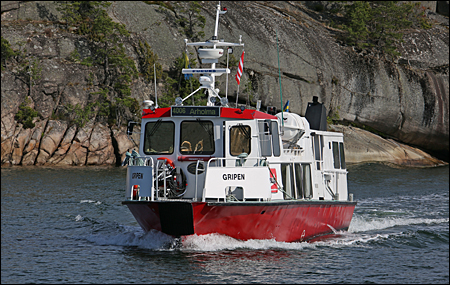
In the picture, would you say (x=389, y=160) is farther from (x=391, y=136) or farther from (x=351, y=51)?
(x=351, y=51)

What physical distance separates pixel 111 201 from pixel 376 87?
4025 cm

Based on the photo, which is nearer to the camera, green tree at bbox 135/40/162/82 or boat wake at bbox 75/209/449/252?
boat wake at bbox 75/209/449/252

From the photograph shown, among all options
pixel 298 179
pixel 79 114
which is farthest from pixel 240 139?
pixel 79 114

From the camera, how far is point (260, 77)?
2057 inches

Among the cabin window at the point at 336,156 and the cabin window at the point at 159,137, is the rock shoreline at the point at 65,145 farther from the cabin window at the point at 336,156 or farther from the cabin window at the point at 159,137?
the cabin window at the point at 159,137

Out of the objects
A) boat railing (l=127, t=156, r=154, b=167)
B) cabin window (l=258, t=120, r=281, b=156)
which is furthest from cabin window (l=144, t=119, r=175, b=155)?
cabin window (l=258, t=120, r=281, b=156)

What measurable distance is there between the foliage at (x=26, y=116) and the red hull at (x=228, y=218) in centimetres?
3126

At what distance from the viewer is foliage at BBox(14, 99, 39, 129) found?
140 ft

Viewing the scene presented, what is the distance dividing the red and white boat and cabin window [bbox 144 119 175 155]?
0.03 metres

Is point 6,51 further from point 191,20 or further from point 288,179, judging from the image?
point 288,179

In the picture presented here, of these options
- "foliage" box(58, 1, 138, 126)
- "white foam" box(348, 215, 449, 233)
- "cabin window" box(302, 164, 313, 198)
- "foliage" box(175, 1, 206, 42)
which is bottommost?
"white foam" box(348, 215, 449, 233)

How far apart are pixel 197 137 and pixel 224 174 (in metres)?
1.91

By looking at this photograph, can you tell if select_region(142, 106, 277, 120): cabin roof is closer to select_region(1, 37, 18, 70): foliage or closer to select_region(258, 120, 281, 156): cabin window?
select_region(258, 120, 281, 156): cabin window

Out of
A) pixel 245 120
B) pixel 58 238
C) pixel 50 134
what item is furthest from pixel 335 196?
pixel 50 134
